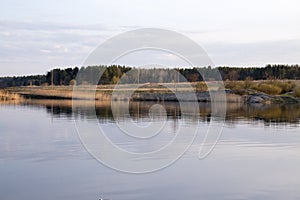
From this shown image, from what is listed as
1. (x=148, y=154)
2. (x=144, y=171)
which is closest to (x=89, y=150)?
(x=148, y=154)

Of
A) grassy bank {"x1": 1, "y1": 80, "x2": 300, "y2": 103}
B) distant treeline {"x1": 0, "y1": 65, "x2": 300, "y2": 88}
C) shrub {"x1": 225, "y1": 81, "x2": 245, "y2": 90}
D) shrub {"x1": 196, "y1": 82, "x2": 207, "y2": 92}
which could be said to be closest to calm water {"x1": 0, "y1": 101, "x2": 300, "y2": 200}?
distant treeline {"x1": 0, "y1": 65, "x2": 300, "y2": 88}

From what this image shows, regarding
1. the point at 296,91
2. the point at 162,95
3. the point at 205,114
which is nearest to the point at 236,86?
the point at 296,91

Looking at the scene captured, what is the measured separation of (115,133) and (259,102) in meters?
31.7

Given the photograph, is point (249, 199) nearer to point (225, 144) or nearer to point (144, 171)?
point (144, 171)

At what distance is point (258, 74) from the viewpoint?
91750 millimetres

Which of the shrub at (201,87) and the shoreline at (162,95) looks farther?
the shrub at (201,87)

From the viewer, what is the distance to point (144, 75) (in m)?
43.4

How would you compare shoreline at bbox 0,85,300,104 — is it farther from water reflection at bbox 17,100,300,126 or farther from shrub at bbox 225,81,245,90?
water reflection at bbox 17,100,300,126

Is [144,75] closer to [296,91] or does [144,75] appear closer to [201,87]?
[201,87]

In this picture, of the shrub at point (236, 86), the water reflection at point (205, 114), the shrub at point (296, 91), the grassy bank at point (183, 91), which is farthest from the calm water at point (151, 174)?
the shrub at point (236, 86)

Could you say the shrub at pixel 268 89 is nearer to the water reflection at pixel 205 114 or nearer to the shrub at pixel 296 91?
the shrub at pixel 296 91

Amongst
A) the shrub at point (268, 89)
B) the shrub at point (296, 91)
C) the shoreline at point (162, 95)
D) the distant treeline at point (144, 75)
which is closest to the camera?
the distant treeline at point (144, 75)

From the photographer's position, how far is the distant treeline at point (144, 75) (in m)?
47.8

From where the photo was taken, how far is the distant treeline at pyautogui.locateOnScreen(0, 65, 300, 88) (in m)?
47.8
